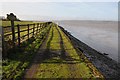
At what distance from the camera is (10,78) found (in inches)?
325

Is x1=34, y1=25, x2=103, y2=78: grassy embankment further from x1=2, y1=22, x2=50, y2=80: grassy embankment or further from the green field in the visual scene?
x1=2, y1=22, x2=50, y2=80: grassy embankment

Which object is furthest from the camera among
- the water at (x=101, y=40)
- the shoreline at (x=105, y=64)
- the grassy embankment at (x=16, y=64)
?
the water at (x=101, y=40)

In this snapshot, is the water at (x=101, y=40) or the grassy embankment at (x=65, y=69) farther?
the water at (x=101, y=40)

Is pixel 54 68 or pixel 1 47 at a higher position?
pixel 1 47

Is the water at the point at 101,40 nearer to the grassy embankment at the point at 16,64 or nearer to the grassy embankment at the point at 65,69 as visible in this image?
the grassy embankment at the point at 65,69

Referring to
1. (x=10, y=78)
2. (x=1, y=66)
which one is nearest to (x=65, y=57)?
(x=1, y=66)

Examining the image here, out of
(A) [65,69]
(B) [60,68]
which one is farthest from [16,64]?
(A) [65,69]

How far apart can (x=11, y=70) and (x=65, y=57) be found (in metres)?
3.88

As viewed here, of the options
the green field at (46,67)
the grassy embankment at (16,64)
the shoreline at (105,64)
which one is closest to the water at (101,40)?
the shoreline at (105,64)

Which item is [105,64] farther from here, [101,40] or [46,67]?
[101,40]

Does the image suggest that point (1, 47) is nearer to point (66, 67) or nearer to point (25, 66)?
point (25, 66)

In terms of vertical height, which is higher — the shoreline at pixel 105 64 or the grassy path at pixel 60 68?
the grassy path at pixel 60 68

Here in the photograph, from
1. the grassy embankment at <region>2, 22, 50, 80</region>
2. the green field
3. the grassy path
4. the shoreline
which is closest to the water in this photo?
the shoreline

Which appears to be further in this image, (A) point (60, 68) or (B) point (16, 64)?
(B) point (16, 64)
